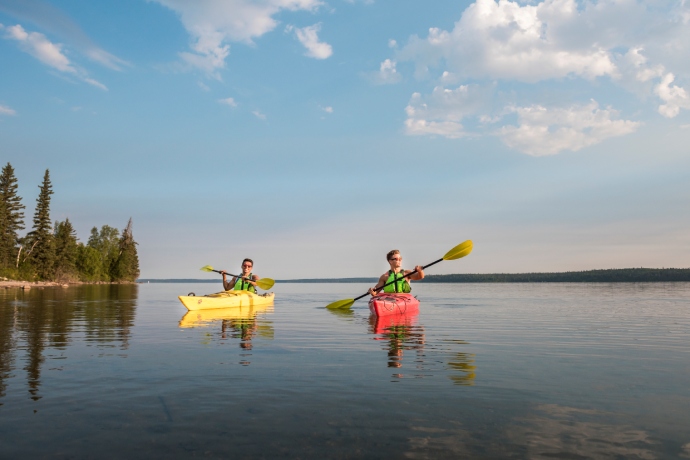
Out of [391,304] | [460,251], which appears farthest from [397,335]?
[460,251]

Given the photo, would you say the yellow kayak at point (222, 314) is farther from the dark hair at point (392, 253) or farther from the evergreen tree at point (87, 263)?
the evergreen tree at point (87, 263)

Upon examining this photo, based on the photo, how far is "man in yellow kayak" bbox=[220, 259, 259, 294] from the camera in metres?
21.3

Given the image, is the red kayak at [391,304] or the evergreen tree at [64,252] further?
the evergreen tree at [64,252]

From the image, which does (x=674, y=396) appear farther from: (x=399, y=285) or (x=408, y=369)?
(x=399, y=285)

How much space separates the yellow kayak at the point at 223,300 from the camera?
18469mm

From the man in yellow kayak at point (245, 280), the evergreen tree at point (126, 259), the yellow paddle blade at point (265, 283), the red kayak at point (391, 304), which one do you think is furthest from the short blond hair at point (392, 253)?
the evergreen tree at point (126, 259)

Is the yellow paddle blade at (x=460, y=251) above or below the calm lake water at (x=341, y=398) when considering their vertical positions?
above

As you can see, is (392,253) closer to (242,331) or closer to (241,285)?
(242,331)

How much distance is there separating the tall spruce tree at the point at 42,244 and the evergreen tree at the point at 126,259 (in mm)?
39770

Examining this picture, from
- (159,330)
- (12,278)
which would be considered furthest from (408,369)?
(12,278)

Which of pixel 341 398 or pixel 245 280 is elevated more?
pixel 245 280

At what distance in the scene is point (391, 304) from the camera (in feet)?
53.9

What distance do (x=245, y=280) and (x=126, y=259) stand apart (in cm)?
10544

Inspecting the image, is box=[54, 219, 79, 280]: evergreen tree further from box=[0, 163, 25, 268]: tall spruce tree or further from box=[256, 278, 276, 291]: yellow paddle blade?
box=[256, 278, 276, 291]: yellow paddle blade
